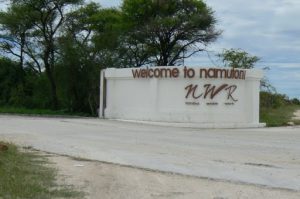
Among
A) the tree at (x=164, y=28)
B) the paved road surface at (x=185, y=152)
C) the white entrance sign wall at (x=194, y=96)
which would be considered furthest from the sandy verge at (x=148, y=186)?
the tree at (x=164, y=28)

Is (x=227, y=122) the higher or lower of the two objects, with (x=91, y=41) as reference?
lower

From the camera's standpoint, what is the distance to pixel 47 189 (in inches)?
396

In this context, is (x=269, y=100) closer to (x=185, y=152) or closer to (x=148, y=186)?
(x=185, y=152)

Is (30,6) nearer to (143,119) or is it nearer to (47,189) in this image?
(143,119)

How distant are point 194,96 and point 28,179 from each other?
73.6 feet

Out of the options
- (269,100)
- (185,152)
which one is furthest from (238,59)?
(185,152)

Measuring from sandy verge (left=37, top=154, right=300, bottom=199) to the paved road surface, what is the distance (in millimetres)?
635

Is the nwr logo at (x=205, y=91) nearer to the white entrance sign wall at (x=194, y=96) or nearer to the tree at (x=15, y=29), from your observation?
the white entrance sign wall at (x=194, y=96)

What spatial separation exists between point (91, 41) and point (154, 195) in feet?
126

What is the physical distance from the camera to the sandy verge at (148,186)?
32.5ft

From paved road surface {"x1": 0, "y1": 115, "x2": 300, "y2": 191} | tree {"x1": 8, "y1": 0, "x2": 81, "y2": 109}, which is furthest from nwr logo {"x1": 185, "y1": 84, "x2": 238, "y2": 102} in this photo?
tree {"x1": 8, "y1": 0, "x2": 81, "y2": 109}

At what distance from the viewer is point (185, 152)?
17.6 metres

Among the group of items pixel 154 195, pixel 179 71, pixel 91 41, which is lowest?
pixel 154 195

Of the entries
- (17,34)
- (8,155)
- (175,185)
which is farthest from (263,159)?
(17,34)
